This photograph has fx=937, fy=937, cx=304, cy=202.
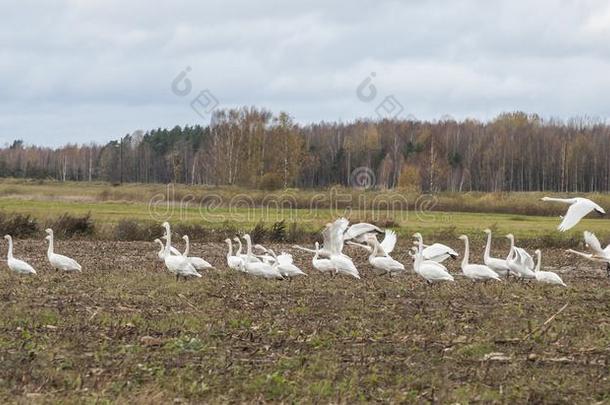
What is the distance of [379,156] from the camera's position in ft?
396

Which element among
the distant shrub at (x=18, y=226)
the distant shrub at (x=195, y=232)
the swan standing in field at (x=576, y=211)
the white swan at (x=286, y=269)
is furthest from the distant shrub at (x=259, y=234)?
the swan standing in field at (x=576, y=211)

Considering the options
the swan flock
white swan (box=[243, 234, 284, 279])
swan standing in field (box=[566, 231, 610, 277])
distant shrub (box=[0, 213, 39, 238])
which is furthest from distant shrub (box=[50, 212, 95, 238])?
swan standing in field (box=[566, 231, 610, 277])

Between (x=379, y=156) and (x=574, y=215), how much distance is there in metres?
101

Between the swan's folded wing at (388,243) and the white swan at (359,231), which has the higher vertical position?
the white swan at (359,231)

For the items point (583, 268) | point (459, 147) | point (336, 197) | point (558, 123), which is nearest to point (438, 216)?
point (336, 197)

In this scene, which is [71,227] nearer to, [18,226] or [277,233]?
[18,226]

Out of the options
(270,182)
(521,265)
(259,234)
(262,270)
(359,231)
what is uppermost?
(270,182)

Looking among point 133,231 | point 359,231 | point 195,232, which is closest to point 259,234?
point 195,232

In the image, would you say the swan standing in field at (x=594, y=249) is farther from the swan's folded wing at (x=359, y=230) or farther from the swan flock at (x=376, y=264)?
the swan's folded wing at (x=359, y=230)

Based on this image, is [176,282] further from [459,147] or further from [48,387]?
[459,147]

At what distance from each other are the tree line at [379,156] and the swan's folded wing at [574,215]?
196 feet

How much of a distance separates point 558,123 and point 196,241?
11346cm

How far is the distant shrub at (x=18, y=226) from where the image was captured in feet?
117

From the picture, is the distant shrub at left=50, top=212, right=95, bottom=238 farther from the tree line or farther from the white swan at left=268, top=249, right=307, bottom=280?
the tree line
